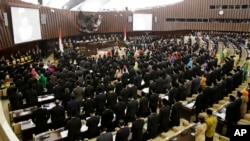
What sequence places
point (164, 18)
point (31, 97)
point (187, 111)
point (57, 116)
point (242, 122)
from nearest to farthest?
point (57, 116) → point (242, 122) → point (187, 111) → point (31, 97) → point (164, 18)

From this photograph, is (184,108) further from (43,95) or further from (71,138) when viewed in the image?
(43,95)

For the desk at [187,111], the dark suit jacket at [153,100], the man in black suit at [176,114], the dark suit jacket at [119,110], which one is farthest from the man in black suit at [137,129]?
the desk at [187,111]

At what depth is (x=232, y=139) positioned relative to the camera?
4.17 meters

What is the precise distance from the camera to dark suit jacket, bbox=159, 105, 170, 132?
644cm

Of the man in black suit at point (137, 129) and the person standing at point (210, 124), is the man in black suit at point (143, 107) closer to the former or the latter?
the man in black suit at point (137, 129)

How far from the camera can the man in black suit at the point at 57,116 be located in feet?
22.0

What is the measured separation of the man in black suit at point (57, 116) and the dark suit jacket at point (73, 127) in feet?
3.26

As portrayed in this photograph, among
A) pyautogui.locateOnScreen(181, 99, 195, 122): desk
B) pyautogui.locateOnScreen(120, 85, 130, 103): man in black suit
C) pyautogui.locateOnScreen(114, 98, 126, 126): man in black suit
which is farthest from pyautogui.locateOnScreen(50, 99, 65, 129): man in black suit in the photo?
pyautogui.locateOnScreen(181, 99, 195, 122): desk

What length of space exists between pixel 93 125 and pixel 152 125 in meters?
1.55

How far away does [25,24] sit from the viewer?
1639cm

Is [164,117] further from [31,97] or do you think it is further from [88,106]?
[31,97]

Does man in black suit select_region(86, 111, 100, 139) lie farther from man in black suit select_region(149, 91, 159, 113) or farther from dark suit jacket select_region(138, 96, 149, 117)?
man in black suit select_region(149, 91, 159, 113)

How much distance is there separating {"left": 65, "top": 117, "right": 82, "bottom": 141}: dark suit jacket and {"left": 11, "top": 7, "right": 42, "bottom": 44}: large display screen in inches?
462

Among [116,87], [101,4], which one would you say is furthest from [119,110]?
[101,4]
